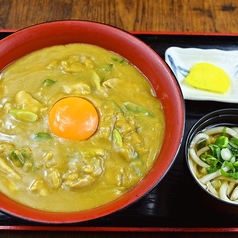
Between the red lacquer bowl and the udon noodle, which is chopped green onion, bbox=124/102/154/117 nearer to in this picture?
the red lacquer bowl

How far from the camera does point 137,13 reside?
3.52 meters

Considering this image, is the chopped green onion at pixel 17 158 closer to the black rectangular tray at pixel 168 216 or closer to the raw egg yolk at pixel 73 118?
the raw egg yolk at pixel 73 118

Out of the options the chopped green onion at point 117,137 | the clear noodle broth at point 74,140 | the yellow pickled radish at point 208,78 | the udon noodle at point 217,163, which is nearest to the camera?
the clear noodle broth at point 74,140

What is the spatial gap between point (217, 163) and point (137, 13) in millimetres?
1686

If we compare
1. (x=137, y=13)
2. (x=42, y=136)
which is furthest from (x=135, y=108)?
(x=137, y=13)

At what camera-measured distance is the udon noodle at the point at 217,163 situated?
245 centimetres

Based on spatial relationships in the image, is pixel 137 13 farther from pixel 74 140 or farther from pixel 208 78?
pixel 74 140

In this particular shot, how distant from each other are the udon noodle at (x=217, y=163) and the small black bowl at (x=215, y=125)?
63 millimetres

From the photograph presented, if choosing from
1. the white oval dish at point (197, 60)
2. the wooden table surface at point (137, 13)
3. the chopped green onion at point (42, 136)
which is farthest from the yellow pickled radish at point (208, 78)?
the chopped green onion at point (42, 136)

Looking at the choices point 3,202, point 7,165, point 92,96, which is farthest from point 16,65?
point 3,202

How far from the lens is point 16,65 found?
267 cm

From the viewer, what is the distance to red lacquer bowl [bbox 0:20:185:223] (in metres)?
2.21

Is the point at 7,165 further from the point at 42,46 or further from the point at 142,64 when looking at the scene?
the point at 142,64

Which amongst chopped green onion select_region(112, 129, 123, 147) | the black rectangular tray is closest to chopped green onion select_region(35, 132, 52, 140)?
chopped green onion select_region(112, 129, 123, 147)
